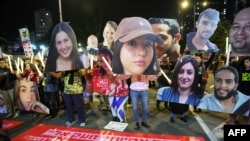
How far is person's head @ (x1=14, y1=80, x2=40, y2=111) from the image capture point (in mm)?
6844

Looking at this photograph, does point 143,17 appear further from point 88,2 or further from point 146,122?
point 88,2

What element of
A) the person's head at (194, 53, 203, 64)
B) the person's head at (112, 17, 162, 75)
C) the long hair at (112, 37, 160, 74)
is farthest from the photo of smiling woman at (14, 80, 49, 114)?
the person's head at (194, 53, 203, 64)

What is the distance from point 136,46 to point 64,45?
1.85 meters

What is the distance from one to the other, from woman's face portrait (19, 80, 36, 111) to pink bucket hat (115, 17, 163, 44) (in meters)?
3.03

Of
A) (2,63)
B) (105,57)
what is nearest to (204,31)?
(105,57)

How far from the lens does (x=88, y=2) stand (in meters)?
8.09

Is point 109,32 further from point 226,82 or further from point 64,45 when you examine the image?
point 226,82

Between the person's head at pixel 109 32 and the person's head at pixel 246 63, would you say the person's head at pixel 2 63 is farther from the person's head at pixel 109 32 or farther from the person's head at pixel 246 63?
the person's head at pixel 246 63

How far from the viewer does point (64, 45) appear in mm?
6016

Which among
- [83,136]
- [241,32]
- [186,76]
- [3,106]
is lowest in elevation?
[83,136]

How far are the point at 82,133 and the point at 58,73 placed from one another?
70.0 inches

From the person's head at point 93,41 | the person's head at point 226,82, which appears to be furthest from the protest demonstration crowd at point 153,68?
the person's head at point 93,41

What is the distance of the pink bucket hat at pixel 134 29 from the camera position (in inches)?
212

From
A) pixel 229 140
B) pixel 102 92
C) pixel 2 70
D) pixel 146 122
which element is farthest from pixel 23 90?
pixel 229 140
